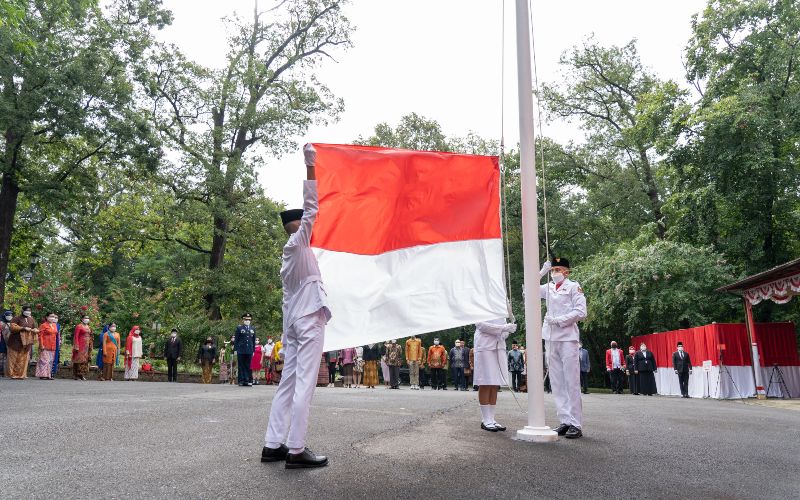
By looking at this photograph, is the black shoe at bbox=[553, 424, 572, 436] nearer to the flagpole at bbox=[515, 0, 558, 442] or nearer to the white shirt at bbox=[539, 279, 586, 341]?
the flagpole at bbox=[515, 0, 558, 442]

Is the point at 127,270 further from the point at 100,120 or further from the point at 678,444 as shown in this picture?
the point at 678,444

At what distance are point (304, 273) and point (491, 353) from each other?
3.49 meters

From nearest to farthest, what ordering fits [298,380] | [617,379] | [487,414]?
[298,380] < [487,414] < [617,379]

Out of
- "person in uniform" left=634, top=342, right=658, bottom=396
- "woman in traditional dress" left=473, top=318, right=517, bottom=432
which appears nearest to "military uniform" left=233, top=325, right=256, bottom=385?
"woman in traditional dress" left=473, top=318, right=517, bottom=432

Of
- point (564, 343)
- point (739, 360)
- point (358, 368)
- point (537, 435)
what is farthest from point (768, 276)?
point (358, 368)

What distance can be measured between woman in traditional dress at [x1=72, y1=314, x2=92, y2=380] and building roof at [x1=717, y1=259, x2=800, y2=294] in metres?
22.4

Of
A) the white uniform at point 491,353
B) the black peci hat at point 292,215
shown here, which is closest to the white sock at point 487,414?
the white uniform at point 491,353

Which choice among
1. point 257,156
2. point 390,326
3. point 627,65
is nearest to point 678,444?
point 390,326

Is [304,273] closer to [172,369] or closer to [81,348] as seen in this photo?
[81,348]

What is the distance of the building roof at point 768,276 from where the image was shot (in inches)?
728

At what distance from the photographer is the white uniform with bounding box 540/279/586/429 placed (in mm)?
7668

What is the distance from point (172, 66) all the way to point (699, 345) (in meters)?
26.6

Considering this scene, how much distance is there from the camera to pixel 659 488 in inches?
185

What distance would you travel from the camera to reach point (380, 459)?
5.49m
